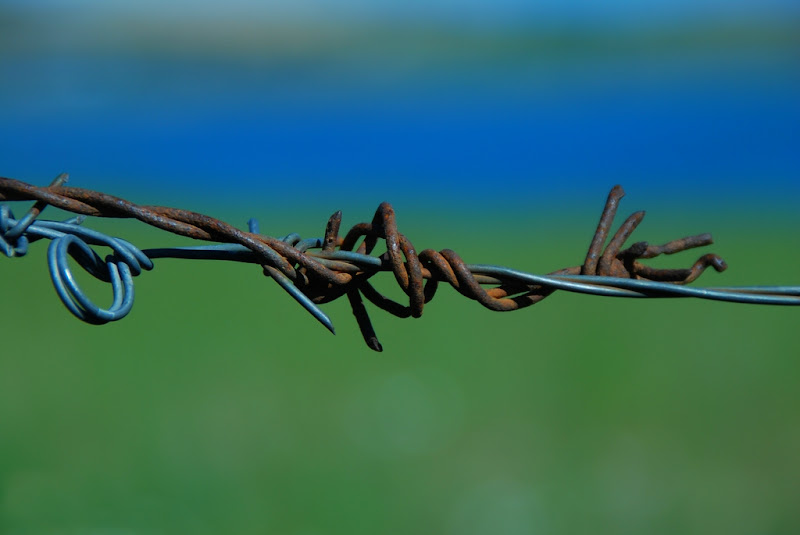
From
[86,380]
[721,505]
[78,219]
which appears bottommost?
[721,505]

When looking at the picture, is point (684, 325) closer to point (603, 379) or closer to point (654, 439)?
point (603, 379)

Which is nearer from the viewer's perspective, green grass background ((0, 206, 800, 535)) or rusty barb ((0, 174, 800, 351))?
rusty barb ((0, 174, 800, 351))

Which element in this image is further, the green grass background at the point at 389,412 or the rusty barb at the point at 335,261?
the green grass background at the point at 389,412

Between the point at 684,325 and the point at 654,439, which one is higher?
the point at 684,325

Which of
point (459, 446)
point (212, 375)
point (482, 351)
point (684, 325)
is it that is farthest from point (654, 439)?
point (212, 375)
